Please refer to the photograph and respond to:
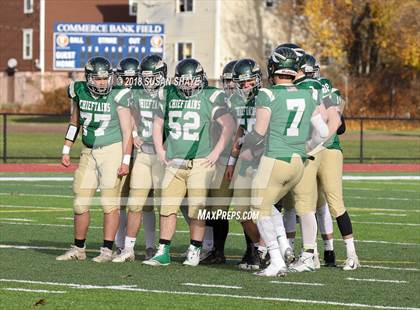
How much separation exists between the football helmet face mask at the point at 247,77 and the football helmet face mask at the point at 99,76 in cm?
128

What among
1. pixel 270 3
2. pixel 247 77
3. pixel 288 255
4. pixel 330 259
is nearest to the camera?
pixel 288 255

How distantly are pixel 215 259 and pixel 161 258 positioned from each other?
66 cm

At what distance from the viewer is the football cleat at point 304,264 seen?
10.4 metres

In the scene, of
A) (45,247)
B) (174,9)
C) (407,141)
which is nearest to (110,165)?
(45,247)

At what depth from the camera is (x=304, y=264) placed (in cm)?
1038

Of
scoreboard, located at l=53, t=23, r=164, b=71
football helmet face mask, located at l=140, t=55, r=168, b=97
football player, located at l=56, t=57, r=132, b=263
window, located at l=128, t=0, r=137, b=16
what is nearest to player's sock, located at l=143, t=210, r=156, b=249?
football player, located at l=56, t=57, r=132, b=263

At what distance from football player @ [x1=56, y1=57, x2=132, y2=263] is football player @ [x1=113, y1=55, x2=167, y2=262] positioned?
12cm

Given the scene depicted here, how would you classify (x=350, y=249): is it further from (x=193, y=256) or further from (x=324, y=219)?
(x=193, y=256)

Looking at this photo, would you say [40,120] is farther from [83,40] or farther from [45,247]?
[45,247]

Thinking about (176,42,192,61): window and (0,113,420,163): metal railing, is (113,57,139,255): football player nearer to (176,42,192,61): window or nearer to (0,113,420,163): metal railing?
(0,113,420,163): metal railing

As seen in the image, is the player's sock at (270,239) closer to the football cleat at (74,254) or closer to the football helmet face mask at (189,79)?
the football helmet face mask at (189,79)

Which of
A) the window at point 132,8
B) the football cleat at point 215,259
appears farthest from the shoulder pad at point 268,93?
the window at point 132,8

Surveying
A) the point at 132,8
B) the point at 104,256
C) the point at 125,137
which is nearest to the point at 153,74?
the point at 125,137

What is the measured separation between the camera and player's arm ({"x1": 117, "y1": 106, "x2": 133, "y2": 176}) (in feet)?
35.8
